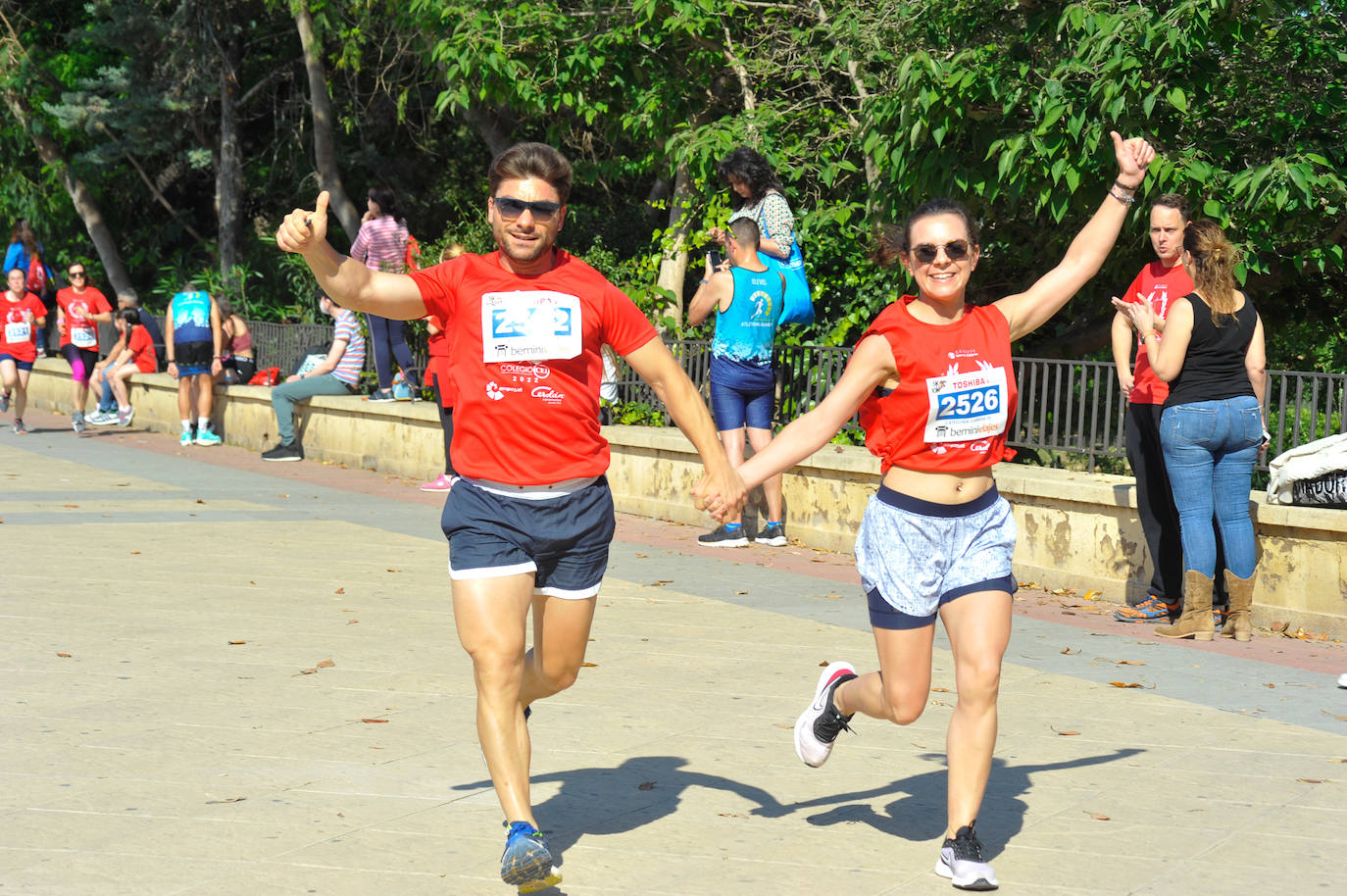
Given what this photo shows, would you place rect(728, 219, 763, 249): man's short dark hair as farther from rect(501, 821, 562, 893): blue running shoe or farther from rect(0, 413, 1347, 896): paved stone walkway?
rect(501, 821, 562, 893): blue running shoe

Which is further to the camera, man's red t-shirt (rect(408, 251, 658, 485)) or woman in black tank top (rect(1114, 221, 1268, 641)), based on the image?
woman in black tank top (rect(1114, 221, 1268, 641))

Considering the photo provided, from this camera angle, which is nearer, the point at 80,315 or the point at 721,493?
the point at 721,493

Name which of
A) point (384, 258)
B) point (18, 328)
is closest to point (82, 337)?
point (18, 328)

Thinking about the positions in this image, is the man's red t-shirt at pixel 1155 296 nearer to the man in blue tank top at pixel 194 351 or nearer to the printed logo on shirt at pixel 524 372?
the printed logo on shirt at pixel 524 372

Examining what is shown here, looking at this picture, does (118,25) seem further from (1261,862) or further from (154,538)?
(1261,862)

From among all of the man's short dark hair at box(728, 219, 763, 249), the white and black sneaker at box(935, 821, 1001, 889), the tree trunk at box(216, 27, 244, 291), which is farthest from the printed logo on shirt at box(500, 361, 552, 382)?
the tree trunk at box(216, 27, 244, 291)

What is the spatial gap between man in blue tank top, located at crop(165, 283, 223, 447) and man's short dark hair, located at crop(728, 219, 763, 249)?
7995 mm

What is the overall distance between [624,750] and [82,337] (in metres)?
13.9

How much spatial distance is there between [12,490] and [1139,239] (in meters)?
8.81

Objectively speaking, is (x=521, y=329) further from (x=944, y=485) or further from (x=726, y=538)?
(x=726, y=538)

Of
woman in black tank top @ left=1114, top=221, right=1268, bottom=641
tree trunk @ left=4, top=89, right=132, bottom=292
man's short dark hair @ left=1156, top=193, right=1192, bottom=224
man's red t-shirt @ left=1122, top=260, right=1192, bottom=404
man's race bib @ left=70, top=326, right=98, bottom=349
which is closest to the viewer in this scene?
Result: woman in black tank top @ left=1114, top=221, right=1268, bottom=641

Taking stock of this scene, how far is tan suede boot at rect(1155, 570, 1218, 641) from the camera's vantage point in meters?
7.12

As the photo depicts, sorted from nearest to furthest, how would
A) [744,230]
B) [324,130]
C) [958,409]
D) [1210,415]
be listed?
[958,409], [1210,415], [744,230], [324,130]

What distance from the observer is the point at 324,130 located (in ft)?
71.3
